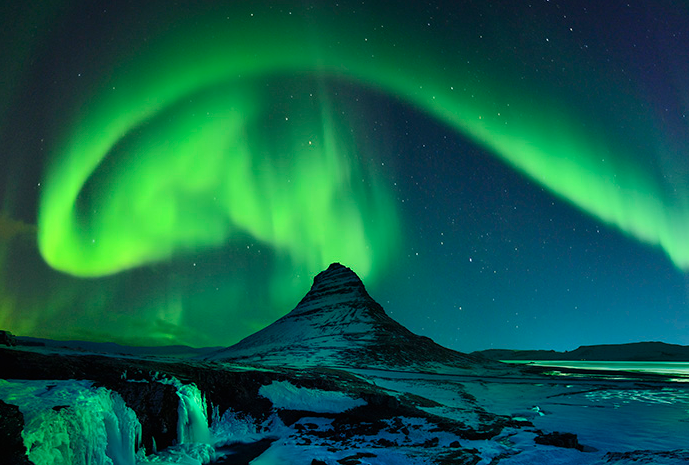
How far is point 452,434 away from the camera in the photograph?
19625mm

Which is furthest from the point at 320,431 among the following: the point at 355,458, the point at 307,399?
the point at 355,458

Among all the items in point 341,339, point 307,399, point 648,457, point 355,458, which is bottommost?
point 341,339

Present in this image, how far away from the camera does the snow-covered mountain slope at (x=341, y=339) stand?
84625 mm

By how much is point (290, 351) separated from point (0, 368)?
85.5m

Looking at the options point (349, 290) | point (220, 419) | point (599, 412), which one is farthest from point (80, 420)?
point (349, 290)

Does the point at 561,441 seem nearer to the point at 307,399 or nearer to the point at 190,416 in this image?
the point at 307,399

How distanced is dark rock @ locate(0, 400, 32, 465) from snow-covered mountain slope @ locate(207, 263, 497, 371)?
4825 cm

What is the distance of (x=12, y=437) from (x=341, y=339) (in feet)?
335

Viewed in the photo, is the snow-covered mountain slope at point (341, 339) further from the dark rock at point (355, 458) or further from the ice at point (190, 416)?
the dark rock at point (355, 458)

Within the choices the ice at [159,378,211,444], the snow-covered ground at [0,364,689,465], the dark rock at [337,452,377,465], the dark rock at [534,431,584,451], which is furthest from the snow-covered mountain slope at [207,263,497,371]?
the dark rock at [534,431,584,451]

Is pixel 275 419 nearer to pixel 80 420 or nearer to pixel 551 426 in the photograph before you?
pixel 80 420

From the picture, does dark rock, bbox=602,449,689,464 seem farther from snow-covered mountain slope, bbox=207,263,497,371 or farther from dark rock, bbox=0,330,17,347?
snow-covered mountain slope, bbox=207,263,497,371

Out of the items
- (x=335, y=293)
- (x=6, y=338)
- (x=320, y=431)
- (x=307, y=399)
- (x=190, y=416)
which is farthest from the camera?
(x=335, y=293)

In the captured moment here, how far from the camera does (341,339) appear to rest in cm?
10912
